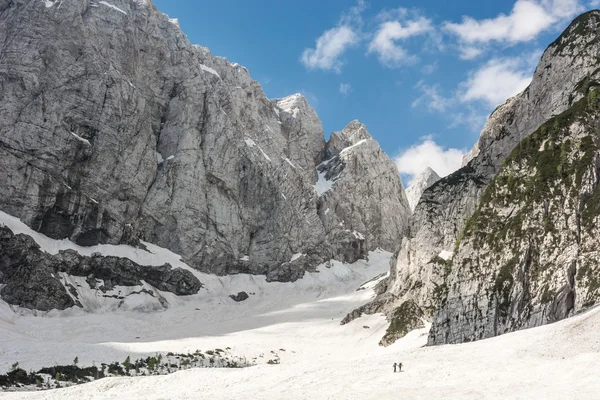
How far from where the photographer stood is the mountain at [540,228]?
52.3m

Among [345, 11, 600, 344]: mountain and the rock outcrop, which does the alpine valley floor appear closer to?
the rock outcrop

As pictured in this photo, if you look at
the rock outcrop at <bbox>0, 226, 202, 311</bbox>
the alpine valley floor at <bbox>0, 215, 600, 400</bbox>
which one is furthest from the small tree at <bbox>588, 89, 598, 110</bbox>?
the rock outcrop at <bbox>0, 226, 202, 311</bbox>

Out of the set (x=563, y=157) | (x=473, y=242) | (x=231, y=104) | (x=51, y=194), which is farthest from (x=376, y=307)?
(x=231, y=104)

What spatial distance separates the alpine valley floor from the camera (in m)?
34.6

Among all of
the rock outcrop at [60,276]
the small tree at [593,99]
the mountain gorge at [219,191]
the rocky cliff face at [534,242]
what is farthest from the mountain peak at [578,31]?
the rock outcrop at [60,276]

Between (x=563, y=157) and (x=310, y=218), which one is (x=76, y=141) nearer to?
→ (x=310, y=218)

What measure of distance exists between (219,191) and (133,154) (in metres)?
27.1

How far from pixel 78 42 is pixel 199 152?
1661 inches

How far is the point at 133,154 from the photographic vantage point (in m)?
139

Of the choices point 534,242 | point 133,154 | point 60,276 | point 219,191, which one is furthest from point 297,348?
point 133,154

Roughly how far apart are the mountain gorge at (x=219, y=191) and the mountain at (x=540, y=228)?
20cm

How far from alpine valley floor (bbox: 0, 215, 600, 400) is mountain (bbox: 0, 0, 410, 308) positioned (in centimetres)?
734

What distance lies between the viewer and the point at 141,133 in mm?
141625

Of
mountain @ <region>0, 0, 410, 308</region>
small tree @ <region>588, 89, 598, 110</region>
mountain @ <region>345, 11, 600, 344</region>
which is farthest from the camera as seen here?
mountain @ <region>0, 0, 410, 308</region>
